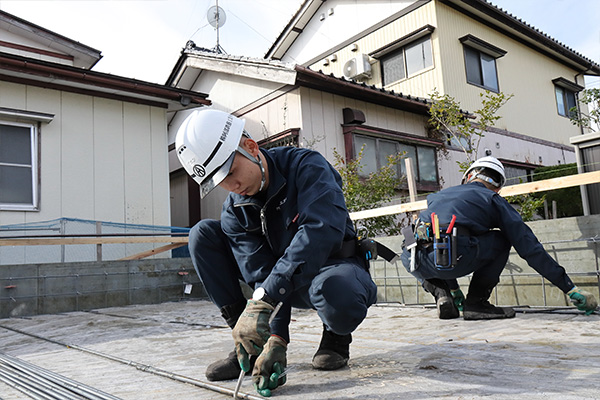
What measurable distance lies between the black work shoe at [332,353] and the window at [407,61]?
29.6 feet

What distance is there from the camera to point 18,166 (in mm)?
6430

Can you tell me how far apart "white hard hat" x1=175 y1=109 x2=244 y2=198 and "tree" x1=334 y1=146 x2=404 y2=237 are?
4.25 metres

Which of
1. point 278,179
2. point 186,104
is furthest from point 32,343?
point 186,104

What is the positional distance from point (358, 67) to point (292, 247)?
386 inches

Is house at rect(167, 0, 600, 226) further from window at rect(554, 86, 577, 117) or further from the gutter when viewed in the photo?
the gutter

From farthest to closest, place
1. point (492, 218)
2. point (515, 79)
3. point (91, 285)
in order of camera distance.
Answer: point (515, 79) < point (91, 285) < point (492, 218)

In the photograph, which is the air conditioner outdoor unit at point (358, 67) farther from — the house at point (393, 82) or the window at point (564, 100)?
the window at point (564, 100)

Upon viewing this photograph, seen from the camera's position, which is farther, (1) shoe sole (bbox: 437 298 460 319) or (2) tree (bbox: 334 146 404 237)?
→ (2) tree (bbox: 334 146 404 237)

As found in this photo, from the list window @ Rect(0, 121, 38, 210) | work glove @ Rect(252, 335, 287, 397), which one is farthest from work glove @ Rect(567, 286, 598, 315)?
window @ Rect(0, 121, 38, 210)

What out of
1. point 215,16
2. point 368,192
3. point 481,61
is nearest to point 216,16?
point 215,16

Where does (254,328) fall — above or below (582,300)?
above

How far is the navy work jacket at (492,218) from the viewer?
269 cm

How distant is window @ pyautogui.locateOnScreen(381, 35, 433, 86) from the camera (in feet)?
32.8

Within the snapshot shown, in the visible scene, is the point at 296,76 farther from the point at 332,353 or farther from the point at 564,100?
the point at 564,100
